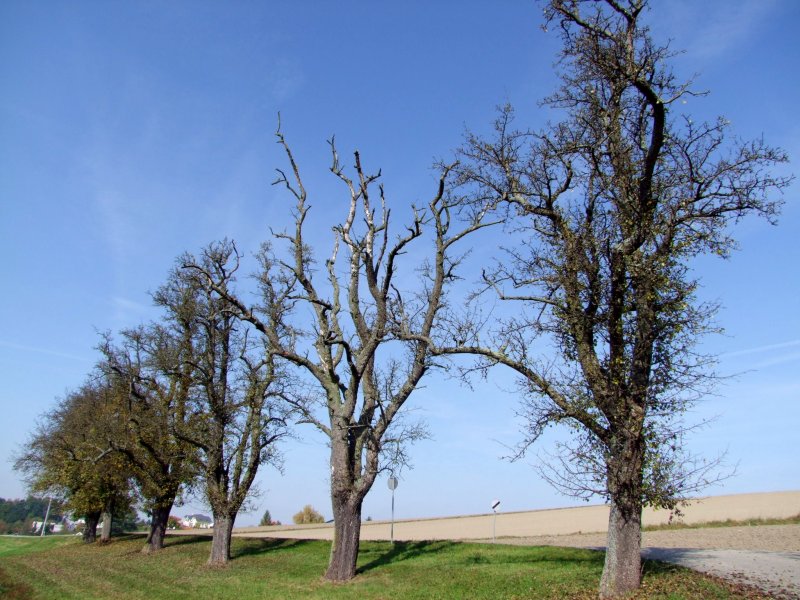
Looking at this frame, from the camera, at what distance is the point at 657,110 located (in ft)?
40.7

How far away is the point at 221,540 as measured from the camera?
77.8ft

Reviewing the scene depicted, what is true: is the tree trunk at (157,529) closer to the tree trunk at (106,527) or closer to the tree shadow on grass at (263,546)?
the tree shadow on grass at (263,546)

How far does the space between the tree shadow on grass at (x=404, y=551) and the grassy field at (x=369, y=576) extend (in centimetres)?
4

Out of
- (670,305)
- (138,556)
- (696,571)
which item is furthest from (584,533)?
(138,556)

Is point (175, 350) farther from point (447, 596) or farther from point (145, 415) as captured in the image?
point (447, 596)

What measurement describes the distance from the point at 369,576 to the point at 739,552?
11.0 m

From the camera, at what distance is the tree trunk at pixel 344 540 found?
17141 mm

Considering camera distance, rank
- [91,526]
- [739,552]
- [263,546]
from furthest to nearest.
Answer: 1. [91,526]
2. [263,546]
3. [739,552]

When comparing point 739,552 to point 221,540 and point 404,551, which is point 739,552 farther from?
point 221,540

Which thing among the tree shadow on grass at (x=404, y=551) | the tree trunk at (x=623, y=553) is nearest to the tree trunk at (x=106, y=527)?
the tree shadow on grass at (x=404, y=551)

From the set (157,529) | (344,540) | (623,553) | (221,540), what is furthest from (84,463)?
(623,553)

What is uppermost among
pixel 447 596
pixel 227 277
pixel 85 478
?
pixel 227 277

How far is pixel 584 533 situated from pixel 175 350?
21.7 metres

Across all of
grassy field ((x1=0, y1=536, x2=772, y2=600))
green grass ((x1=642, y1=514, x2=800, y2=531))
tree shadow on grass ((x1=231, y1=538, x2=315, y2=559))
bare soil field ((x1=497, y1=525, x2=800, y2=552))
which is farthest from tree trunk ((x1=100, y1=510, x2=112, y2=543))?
green grass ((x1=642, y1=514, x2=800, y2=531))
